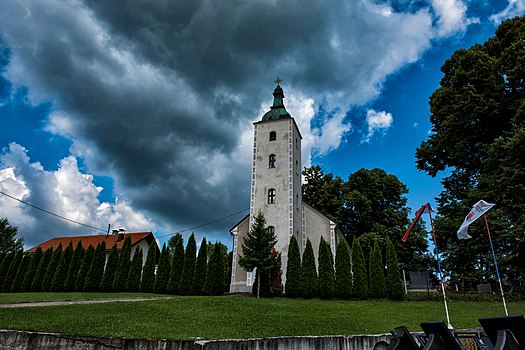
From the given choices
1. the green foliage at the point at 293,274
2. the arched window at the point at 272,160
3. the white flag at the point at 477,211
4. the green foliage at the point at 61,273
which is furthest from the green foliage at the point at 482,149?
the green foliage at the point at 61,273

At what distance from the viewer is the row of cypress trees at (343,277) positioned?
17.3 metres

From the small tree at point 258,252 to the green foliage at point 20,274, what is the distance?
17.2 meters

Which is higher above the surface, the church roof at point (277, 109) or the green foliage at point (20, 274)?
the church roof at point (277, 109)

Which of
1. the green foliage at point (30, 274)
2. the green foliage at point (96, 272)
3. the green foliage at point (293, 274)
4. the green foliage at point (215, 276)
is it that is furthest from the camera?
the green foliage at point (30, 274)

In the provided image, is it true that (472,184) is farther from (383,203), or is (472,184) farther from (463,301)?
(383,203)

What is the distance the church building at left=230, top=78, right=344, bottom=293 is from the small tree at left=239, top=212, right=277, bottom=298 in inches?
130

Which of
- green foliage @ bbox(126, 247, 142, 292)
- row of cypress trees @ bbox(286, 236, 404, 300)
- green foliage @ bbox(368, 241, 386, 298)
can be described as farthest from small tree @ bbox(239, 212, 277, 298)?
green foliage @ bbox(126, 247, 142, 292)

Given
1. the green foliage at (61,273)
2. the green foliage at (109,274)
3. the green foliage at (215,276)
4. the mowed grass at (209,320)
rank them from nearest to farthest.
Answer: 1. the mowed grass at (209,320)
2. the green foliage at (215,276)
3. the green foliage at (109,274)
4. the green foliage at (61,273)

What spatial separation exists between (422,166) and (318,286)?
10443 mm

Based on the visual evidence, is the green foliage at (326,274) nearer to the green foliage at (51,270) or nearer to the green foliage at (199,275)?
the green foliage at (199,275)

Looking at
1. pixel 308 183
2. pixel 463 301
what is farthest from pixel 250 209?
pixel 463 301

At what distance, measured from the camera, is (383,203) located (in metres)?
31.6

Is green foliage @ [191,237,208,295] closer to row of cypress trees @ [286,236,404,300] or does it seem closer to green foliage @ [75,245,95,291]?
row of cypress trees @ [286,236,404,300]

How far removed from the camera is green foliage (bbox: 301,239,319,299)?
17.4 m
